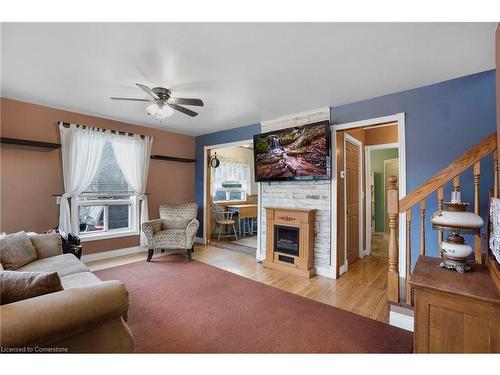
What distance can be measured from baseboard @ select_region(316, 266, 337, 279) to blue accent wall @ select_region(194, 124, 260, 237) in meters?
2.48

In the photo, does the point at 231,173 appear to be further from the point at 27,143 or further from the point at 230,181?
the point at 27,143

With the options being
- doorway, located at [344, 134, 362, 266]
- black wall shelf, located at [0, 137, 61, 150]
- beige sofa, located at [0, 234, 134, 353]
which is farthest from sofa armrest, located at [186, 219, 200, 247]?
beige sofa, located at [0, 234, 134, 353]

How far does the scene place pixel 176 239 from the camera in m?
3.94

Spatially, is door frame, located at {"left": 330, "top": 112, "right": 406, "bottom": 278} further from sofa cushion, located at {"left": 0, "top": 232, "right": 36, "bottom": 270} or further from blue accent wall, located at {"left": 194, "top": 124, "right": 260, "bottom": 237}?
sofa cushion, located at {"left": 0, "top": 232, "right": 36, "bottom": 270}

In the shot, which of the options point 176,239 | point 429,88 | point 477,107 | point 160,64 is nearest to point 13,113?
point 160,64

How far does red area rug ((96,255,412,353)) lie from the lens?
5.81 ft

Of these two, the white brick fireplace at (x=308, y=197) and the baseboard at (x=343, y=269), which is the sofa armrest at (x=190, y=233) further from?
the baseboard at (x=343, y=269)

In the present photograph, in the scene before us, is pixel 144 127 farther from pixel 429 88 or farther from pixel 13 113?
pixel 429 88

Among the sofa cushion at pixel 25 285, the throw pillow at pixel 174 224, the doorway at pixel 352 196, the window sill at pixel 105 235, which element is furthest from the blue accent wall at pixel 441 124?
the window sill at pixel 105 235

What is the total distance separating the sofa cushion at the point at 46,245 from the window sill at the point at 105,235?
116 centimetres

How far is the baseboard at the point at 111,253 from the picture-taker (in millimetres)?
3773

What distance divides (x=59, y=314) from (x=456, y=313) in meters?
2.01
